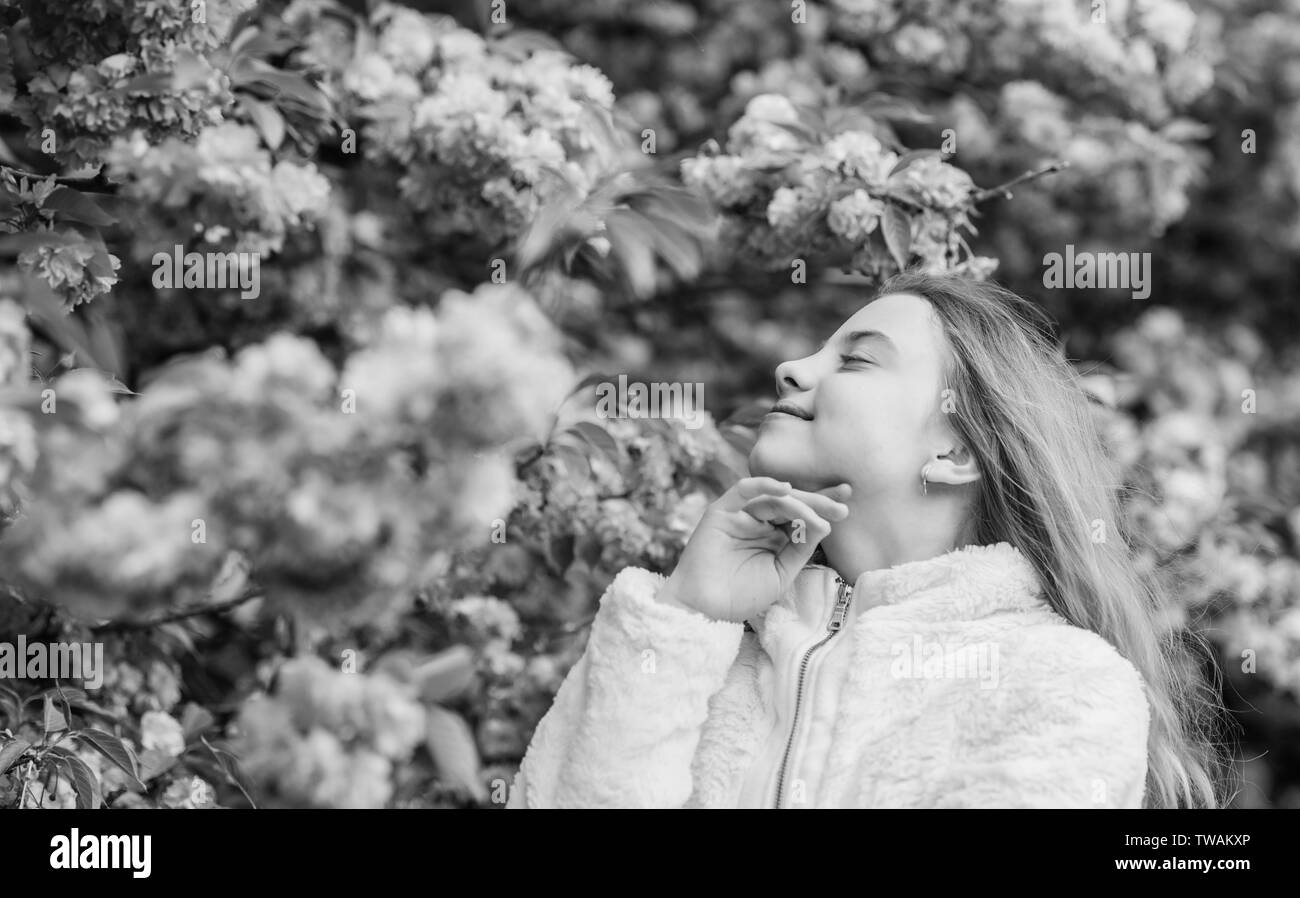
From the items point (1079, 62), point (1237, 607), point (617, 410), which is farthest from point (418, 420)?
point (1237, 607)

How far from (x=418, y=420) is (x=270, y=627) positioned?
1390 millimetres

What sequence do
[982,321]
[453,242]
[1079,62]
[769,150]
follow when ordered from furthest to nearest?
1. [1079,62]
2. [453,242]
3. [769,150]
4. [982,321]

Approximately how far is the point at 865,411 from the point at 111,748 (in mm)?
1002

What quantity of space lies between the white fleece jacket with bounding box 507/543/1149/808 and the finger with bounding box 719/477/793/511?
12 centimetres

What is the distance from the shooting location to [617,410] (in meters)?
2.19

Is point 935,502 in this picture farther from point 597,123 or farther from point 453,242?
point 453,242

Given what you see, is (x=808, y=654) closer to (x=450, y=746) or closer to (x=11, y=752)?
(x=450, y=746)

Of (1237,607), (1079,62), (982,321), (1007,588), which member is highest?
(1079,62)

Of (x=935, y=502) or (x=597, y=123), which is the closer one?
(x=935, y=502)

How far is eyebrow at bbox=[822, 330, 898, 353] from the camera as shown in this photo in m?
1.69

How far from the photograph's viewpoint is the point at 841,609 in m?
1.67

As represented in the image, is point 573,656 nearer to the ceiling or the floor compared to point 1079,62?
nearer to the floor

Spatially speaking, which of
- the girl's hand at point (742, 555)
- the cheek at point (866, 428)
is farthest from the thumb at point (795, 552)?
the cheek at point (866, 428)

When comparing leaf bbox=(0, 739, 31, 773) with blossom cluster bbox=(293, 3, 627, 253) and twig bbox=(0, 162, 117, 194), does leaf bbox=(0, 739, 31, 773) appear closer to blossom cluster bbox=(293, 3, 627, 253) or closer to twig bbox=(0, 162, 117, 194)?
twig bbox=(0, 162, 117, 194)
